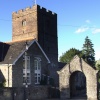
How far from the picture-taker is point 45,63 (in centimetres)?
5369

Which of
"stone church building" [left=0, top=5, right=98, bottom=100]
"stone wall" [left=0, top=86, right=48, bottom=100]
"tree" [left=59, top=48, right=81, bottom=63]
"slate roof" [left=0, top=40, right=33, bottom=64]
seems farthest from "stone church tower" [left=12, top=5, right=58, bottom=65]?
"tree" [left=59, top=48, right=81, bottom=63]

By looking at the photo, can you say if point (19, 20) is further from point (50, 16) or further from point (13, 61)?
point (13, 61)

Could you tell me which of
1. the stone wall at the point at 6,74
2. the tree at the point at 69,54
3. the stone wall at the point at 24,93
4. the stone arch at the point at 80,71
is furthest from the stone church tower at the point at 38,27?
the tree at the point at 69,54

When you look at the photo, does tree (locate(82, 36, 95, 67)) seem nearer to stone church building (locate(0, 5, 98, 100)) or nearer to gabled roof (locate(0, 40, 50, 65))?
stone church building (locate(0, 5, 98, 100))

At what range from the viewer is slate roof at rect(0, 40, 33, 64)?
156 feet

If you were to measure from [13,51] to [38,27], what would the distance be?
12.0 meters

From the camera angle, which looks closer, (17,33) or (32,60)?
(32,60)

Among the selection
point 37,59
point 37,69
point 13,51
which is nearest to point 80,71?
point 37,69

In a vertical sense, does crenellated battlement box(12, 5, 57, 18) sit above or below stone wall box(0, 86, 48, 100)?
above

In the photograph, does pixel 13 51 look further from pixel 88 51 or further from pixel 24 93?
pixel 88 51

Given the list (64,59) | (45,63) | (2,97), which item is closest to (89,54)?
(64,59)

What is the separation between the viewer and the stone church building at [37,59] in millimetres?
44844

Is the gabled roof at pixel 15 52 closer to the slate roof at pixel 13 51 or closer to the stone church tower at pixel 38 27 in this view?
the slate roof at pixel 13 51

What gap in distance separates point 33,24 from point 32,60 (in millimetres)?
12496
